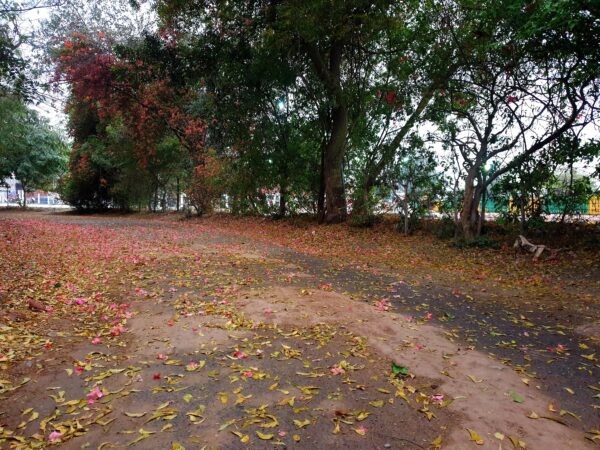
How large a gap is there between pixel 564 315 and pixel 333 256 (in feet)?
15.7

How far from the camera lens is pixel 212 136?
16.3m

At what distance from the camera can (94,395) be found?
2963mm

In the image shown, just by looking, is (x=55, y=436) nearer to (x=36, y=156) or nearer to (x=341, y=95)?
(x=341, y=95)

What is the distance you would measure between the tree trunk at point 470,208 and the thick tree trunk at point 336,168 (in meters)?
4.23

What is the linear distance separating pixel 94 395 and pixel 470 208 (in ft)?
28.4

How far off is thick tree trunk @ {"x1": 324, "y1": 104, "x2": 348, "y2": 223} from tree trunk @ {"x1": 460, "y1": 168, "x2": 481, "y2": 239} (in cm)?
423

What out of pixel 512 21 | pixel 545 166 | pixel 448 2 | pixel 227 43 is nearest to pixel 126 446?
pixel 512 21

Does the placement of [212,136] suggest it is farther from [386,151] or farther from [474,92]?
[474,92]

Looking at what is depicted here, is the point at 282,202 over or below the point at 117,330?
over

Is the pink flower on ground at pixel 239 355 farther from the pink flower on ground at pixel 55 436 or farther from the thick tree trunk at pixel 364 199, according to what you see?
the thick tree trunk at pixel 364 199

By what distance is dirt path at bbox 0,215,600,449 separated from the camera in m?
2.57

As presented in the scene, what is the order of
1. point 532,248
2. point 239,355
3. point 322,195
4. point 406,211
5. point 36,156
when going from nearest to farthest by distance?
point 239,355, point 532,248, point 406,211, point 322,195, point 36,156

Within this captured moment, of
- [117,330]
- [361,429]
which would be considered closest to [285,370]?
[361,429]

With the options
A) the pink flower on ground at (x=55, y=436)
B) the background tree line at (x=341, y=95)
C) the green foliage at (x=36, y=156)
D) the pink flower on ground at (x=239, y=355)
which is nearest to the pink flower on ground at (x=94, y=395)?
the pink flower on ground at (x=55, y=436)
